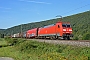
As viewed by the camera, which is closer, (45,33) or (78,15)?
(45,33)

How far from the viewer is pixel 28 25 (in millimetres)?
179375

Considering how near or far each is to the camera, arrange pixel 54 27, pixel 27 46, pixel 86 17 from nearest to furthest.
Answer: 1. pixel 27 46
2. pixel 54 27
3. pixel 86 17

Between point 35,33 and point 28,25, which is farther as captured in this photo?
point 28,25

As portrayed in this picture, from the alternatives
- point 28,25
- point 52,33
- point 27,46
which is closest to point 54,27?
→ point 52,33

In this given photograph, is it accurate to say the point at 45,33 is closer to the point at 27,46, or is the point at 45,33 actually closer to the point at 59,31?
the point at 59,31

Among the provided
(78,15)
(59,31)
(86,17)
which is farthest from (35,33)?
(78,15)

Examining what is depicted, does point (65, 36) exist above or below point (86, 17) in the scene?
below

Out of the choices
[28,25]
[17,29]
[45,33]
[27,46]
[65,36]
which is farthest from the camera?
[17,29]

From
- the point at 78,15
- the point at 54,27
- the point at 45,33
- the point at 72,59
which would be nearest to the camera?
the point at 72,59

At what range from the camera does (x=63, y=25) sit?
3831cm

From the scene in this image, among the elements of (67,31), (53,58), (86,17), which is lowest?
(53,58)

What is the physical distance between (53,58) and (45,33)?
3348 centimetres

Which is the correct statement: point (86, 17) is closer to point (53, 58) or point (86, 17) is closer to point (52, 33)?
point (52, 33)

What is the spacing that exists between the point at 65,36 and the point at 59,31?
1.42 metres
